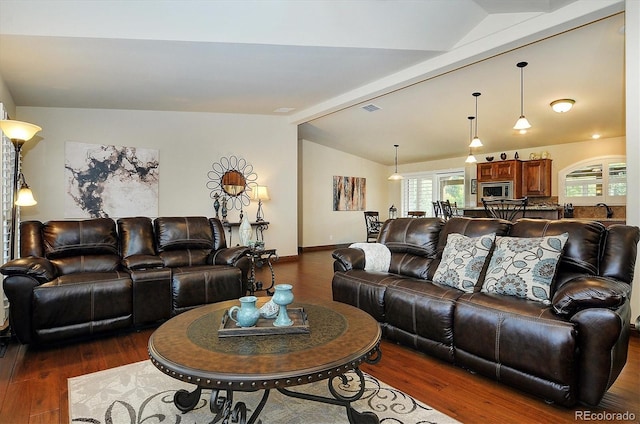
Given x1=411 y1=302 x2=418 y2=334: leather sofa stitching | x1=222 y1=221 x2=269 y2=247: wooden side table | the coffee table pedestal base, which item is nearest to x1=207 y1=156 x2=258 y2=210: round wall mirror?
x1=222 y1=221 x2=269 y2=247: wooden side table

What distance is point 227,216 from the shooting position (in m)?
6.48

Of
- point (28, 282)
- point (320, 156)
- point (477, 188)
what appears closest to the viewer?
point (28, 282)

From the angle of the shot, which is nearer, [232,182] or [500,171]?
[232,182]

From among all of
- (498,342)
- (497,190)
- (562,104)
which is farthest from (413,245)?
(497,190)

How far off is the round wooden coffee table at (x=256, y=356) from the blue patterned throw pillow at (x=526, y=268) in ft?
3.51

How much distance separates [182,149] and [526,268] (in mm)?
5543

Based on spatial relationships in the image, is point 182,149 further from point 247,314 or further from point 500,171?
point 500,171

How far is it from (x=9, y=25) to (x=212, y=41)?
1754mm

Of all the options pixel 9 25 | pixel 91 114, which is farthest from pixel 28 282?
pixel 91 114

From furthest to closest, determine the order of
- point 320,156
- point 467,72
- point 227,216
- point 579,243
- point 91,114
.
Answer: point 320,156, point 227,216, point 91,114, point 467,72, point 579,243

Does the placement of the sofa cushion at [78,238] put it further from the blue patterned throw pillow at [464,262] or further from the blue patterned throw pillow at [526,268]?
the blue patterned throw pillow at [526,268]

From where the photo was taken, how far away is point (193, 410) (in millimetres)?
1912

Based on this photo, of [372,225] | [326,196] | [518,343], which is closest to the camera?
[518,343]

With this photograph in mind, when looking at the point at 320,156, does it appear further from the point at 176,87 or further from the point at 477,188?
the point at 176,87
